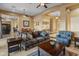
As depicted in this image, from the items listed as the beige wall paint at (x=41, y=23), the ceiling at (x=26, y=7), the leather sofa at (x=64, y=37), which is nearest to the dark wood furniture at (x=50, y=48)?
the leather sofa at (x=64, y=37)

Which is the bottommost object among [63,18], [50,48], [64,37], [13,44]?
[50,48]

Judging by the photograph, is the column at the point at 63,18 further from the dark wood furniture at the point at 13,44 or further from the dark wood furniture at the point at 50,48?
the dark wood furniture at the point at 13,44

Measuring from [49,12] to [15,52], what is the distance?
1.15 meters

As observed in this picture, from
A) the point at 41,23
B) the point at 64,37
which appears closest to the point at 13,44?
the point at 41,23

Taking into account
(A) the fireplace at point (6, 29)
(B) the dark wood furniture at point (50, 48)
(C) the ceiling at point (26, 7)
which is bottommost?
(B) the dark wood furniture at point (50, 48)

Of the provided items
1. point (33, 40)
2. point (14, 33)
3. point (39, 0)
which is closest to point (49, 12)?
point (39, 0)

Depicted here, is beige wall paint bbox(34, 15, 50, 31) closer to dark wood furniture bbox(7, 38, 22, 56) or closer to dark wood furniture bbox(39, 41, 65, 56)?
dark wood furniture bbox(39, 41, 65, 56)

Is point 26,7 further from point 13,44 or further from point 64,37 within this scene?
point 64,37

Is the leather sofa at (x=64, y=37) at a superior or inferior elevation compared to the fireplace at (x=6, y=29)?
inferior

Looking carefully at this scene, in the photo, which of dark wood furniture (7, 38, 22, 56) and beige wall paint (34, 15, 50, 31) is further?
beige wall paint (34, 15, 50, 31)

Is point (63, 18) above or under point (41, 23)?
above

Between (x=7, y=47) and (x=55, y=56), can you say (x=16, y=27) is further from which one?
(x=55, y=56)

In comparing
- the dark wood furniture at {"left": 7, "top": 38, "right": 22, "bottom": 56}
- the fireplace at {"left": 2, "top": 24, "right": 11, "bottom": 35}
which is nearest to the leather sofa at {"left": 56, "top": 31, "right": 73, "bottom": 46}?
the dark wood furniture at {"left": 7, "top": 38, "right": 22, "bottom": 56}

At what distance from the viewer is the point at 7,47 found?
220 centimetres
